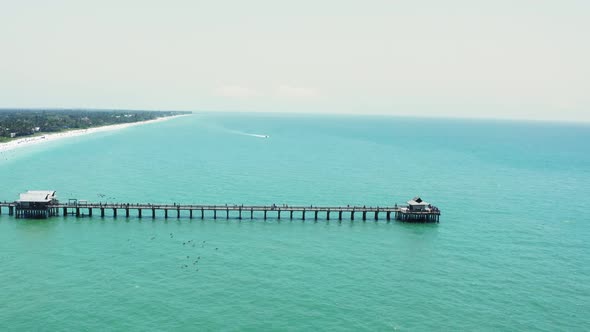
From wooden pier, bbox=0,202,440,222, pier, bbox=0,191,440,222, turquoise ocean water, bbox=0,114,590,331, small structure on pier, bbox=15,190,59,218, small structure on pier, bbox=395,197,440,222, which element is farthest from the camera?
small structure on pier, bbox=395,197,440,222

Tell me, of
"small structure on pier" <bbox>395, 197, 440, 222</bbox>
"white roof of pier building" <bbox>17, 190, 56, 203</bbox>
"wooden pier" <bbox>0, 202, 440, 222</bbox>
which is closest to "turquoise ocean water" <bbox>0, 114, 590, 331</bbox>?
"wooden pier" <bbox>0, 202, 440, 222</bbox>

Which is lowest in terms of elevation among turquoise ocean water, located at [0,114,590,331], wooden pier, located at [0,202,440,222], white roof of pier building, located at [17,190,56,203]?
turquoise ocean water, located at [0,114,590,331]

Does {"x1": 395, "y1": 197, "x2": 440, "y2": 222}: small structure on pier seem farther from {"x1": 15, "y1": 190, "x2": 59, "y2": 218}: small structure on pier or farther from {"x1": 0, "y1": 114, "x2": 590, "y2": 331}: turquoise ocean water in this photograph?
{"x1": 15, "y1": 190, "x2": 59, "y2": 218}: small structure on pier

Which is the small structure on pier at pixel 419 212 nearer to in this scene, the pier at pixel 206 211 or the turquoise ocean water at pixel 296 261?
the pier at pixel 206 211

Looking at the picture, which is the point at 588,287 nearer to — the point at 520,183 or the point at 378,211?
the point at 378,211

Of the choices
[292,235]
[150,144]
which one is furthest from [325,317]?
[150,144]

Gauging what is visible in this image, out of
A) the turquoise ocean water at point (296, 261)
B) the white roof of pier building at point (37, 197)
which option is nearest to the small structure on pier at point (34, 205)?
the white roof of pier building at point (37, 197)

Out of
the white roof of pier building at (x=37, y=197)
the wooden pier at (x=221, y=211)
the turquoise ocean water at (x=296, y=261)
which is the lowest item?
the turquoise ocean water at (x=296, y=261)

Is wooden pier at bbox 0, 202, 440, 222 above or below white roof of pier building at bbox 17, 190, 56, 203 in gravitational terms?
below
